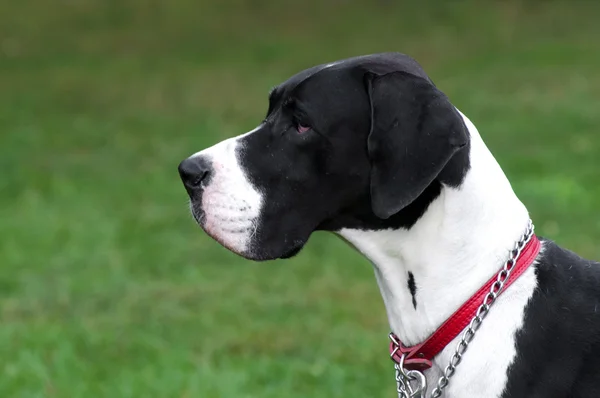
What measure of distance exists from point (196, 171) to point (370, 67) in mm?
688

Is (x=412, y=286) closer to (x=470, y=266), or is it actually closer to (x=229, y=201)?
(x=470, y=266)

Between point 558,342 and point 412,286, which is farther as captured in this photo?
point 412,286

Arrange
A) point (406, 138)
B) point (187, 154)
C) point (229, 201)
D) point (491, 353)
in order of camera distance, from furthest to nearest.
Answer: point (187, 154)
point (229, 201)
point (406, 138)
point (491, 353)

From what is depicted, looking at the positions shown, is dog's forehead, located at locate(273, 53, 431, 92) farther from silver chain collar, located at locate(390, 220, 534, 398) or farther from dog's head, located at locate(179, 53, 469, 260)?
silver chain collar, located at locate(390, 220, 534, 398)

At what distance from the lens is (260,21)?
2036 cm

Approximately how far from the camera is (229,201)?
12.0ft

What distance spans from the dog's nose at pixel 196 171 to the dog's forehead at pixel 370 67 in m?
0.41

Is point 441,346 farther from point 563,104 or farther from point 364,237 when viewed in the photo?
point 563,104

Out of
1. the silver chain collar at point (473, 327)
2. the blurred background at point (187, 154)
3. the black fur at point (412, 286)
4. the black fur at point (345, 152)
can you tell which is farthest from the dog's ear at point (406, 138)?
the blurred background at point (187, 154)

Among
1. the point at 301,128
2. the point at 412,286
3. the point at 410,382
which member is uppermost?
the point at 301,128

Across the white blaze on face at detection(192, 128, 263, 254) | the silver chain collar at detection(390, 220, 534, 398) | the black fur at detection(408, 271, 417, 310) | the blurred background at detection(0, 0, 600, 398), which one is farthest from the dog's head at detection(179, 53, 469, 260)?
the blurred background at detection(0, 0, 600, 398)

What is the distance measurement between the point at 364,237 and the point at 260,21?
17.0 meters

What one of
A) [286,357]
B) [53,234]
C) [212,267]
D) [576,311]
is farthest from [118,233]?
[576,311]

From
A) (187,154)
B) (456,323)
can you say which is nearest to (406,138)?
(456,323)
